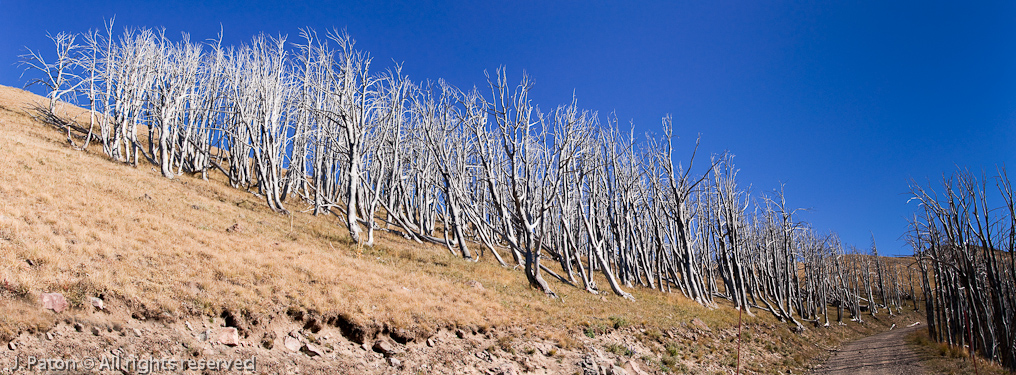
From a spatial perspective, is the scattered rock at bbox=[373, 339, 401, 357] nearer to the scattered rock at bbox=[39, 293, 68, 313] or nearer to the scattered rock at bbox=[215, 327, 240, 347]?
the scattered rock at bbox=[215, 327, 240, 347]

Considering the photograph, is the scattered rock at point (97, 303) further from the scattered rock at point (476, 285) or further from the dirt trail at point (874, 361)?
the dirt trail at point (874, 361)

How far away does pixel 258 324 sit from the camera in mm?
7551

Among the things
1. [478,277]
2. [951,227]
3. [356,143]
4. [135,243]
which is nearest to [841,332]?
[951,227]

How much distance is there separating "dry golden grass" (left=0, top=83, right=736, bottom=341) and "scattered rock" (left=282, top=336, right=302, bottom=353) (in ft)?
2.25

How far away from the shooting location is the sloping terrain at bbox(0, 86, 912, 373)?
21.3ft

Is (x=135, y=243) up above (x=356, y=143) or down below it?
below

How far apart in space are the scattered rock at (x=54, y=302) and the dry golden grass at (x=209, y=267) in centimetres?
12

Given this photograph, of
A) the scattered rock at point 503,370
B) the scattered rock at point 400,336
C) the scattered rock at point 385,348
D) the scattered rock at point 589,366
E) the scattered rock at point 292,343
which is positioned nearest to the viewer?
the scattered rock at point 292,343

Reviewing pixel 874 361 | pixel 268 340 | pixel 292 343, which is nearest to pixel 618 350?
pixel 292 343

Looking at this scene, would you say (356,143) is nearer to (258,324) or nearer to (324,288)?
(324,288)

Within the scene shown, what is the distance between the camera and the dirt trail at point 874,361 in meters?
14.2

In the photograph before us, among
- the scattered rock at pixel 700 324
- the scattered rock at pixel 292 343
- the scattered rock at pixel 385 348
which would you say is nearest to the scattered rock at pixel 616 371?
the scattered rock at pixel 385 348

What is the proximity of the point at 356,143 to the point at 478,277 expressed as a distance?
753 cm

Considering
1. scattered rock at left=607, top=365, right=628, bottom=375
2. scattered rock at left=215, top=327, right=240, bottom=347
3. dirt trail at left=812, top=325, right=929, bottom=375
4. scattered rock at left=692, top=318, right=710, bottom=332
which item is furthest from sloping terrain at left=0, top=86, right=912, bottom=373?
dirt trail at left=812, top=325, right=929, bottom=375
